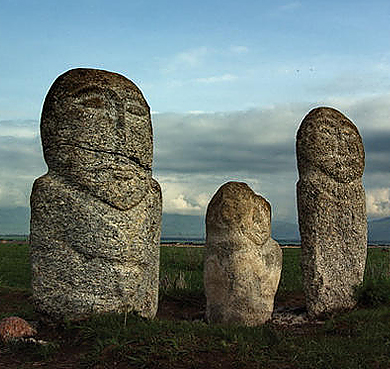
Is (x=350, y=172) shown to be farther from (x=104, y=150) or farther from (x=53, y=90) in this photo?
(x=53, y=90)

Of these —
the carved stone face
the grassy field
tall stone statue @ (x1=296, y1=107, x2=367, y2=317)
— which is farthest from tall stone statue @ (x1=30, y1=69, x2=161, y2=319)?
tall stone statue @ (x1=296, y1=107, x2=367, y2=317)

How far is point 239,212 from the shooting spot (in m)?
10.0

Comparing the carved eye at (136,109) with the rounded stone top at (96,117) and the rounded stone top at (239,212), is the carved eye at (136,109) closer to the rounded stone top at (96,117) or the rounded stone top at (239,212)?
the rounded stone top at (96,117)

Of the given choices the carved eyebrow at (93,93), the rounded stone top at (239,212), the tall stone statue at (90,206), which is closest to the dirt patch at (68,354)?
the tall stone statue at (90,206)

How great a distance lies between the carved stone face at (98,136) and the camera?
9.00m

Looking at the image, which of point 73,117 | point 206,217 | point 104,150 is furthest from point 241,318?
point 73,117

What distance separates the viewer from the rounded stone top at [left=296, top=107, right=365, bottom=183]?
11.4 m

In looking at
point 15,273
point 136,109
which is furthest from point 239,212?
point 15,273

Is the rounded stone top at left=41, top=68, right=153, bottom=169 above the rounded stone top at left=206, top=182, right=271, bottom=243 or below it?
above

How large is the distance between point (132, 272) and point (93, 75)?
11.1ft

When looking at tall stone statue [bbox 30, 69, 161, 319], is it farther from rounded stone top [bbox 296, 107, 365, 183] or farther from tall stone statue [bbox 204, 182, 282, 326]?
rounded stone top [bbox 296, 107, 365, 183]

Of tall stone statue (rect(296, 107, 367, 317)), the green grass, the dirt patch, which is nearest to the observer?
the dirt patch

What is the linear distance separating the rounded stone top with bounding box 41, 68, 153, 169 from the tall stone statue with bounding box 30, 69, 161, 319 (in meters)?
0.02

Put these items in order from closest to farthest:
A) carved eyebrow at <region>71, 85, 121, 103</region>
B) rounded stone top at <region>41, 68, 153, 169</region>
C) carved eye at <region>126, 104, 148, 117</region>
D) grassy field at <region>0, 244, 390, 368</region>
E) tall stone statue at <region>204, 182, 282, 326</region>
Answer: grassy field at <region>0, 244, 390, 368</region>, rounded stone top at <region>41, 68, 153, 169</region>, carved eyebrow at <region>71, 85, 121, 103</region>, carved eye at <region>126, 104, 148, 117</region>, tall stone statue at <region>204, 182, 282, 326</region>
